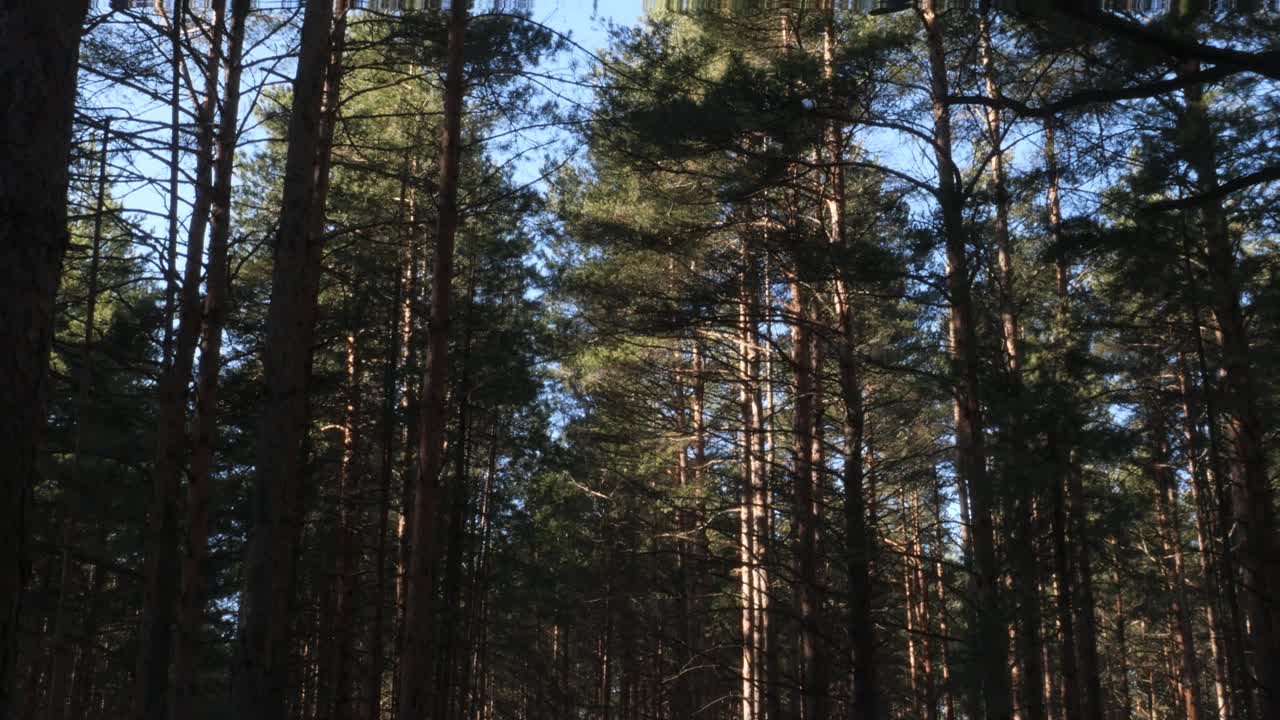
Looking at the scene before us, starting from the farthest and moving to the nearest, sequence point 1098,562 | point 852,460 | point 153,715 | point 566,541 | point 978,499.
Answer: point 566,541 → point 1098,562 → point 852,460 → point 978,499 → point 153,715

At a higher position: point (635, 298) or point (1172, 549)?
point (635, 298)

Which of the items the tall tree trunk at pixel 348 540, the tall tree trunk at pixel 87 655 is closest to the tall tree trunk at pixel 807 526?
the tall tree trunk at pixel 348 540

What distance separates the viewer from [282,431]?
6.38 meters

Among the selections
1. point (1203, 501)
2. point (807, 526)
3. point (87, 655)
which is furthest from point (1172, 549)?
point (87, 655)

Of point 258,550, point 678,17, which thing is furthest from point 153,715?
point 678,17

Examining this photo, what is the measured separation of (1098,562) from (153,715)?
16.4 m

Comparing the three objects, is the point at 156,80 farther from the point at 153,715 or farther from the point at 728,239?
the point at 728,239

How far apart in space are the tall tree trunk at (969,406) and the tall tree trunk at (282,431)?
5.23m

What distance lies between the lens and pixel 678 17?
14.4 metres

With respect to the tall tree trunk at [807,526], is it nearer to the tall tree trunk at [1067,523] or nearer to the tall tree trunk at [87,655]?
the tall tree trunk at [1067,523]

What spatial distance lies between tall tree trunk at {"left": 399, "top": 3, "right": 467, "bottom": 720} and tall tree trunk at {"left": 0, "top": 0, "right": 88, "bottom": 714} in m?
5.28

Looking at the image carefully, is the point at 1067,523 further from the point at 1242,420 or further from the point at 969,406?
the point at 969,406

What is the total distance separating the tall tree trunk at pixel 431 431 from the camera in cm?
815

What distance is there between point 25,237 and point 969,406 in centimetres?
824
